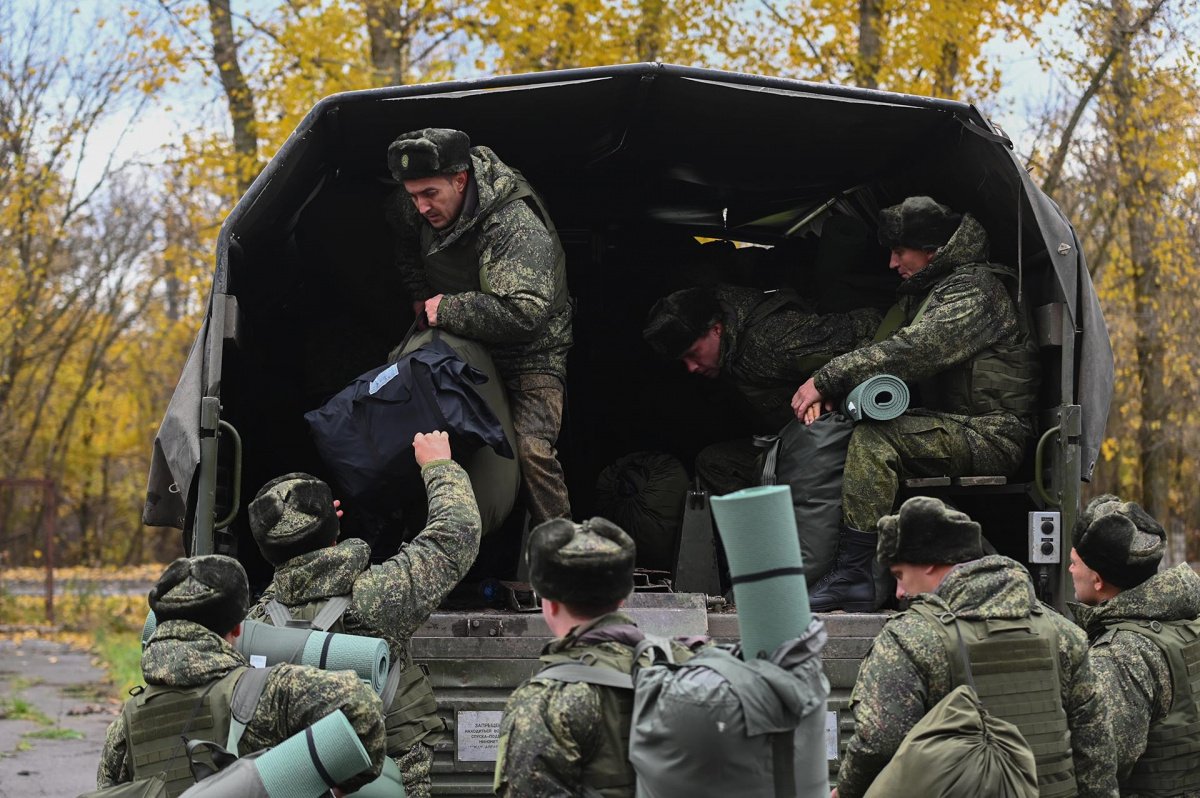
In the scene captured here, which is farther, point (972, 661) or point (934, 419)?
point (934, 419)

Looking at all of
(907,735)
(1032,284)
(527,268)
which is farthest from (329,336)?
(907,735)

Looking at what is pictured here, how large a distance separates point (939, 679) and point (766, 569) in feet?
2.76

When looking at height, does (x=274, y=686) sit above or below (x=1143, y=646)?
above

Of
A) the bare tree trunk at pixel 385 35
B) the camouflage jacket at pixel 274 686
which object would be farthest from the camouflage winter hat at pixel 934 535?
the bare tree trunk at pixel 385 35

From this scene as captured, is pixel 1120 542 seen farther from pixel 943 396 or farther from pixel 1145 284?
pixel 1145 284

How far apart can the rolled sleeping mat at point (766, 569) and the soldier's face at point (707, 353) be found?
327cm

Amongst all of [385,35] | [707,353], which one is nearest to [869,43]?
[385,35]

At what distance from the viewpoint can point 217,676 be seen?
3.42 metres

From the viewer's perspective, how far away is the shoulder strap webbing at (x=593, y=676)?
9.75 ft

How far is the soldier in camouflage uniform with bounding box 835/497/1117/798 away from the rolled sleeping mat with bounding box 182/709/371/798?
4.05ft

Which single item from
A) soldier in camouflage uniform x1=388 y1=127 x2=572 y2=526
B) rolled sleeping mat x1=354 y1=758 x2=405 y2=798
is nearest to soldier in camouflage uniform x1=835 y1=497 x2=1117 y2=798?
rolled sleeping mat x1=354 y1=758 x2=405 y2=798

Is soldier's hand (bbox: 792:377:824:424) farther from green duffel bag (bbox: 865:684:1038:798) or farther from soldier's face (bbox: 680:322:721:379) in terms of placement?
green duffel bag (bbox: 865:684:1038:798)

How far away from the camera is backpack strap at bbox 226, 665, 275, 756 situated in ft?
11.0

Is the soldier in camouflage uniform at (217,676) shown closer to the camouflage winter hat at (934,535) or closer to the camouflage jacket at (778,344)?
the camouflage winter hat at (934,535)
